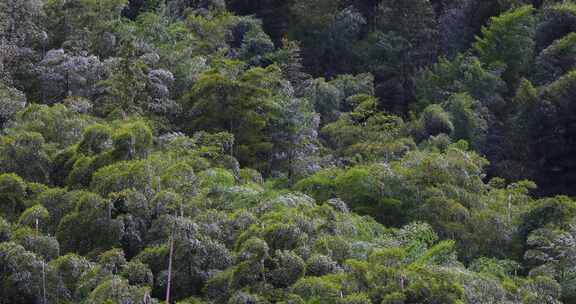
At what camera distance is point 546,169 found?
22609 millimetres

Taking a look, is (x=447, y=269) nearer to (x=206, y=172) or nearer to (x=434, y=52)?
(x=206, y=172)

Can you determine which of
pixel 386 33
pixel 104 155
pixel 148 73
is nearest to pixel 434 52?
pixel 386 33

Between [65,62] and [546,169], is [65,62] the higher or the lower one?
the higher one

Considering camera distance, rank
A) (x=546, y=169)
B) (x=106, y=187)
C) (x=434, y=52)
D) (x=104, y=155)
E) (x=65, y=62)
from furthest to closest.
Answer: (x=434, y=52) → (x=546, y=169) → (x=65, y=62) → (x=104, y=155) → (x=106, y=187)

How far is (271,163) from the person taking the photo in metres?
18.0

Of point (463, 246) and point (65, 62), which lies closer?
point (463, 246)

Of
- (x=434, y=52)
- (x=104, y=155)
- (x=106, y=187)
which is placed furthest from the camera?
(x=434, y=52)

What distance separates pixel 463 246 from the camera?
49.3 ft

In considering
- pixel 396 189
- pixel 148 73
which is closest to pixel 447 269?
pixel 396 189

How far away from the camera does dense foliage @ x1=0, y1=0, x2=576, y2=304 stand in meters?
11.4

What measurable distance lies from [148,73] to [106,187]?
6.20m

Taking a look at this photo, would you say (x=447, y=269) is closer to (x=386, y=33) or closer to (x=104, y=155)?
(x=104, y=155)

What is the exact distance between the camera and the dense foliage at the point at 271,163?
11.4 m

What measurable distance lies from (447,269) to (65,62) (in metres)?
9.83
